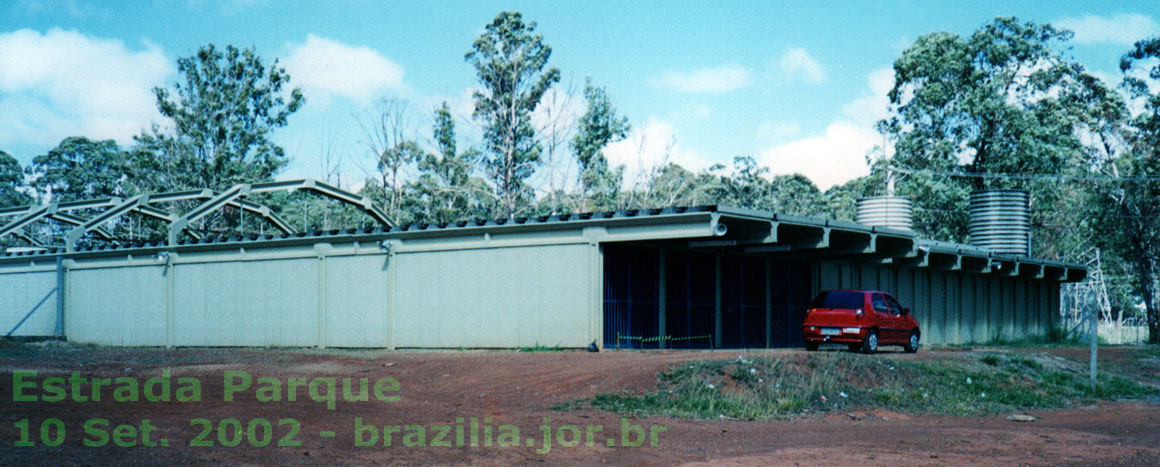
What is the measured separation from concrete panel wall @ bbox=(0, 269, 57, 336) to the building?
0.06m

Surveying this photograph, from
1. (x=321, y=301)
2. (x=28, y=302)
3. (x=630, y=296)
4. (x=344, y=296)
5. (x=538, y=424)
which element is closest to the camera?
(x=538, y=424)

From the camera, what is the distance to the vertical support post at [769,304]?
1152 inches

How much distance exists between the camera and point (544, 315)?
74.9ft

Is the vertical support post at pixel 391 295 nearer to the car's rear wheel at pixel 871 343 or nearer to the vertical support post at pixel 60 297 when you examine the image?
the car's rear wheel at pixel 871 343

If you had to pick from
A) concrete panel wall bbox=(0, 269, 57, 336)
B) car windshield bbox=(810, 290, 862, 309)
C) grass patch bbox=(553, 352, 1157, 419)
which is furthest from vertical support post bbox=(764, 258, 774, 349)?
concrete panel wall bbox=(0, 269, 57, 336)

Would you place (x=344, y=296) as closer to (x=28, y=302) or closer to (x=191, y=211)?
(x=191, y=211)

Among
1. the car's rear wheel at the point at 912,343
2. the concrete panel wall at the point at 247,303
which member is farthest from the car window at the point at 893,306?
the concrete panel wall at the point at 247,303

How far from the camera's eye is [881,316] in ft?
75.2

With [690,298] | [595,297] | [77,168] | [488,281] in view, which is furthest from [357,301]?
[77,168]

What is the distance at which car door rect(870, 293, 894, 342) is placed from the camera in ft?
74.6

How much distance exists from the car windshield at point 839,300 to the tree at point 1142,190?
27192 mm

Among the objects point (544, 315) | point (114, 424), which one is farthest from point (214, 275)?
point (114, 424)

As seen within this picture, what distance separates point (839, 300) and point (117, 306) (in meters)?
21.2

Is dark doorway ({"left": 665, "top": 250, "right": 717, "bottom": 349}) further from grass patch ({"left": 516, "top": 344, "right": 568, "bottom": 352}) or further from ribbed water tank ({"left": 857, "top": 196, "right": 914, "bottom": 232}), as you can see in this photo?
ribbed water tank ({"left": 857, "top": 196, "right": 914, "bottom": 232})
